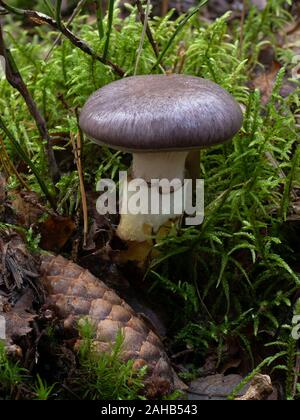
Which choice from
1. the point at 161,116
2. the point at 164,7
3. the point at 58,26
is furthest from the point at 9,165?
the point at 164,7

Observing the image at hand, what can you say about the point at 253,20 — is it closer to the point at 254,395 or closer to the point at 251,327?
the point at 251,327

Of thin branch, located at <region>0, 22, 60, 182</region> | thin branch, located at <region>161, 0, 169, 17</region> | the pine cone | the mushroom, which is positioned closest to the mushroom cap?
the mushroom

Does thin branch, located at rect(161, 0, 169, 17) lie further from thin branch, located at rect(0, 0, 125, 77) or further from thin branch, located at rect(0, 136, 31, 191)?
thin branch, located at rect(0, 136, 31, 191)

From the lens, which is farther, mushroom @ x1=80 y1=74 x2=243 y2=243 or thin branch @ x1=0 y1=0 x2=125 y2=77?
thin branch @ x1=0 y1=0 x2=125 y2=77

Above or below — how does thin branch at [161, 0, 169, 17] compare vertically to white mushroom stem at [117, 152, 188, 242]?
above

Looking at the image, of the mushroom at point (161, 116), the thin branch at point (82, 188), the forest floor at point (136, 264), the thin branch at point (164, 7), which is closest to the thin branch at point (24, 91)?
the forest floor at point (136, 264)

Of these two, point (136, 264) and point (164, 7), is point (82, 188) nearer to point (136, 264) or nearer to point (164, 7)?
point (136, 264)

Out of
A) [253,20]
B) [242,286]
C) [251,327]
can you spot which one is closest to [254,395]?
[251,327]
